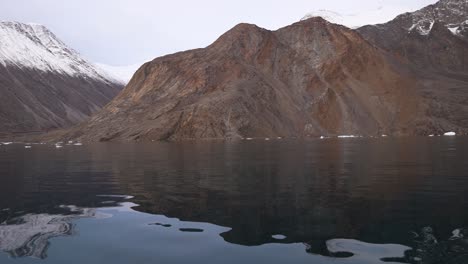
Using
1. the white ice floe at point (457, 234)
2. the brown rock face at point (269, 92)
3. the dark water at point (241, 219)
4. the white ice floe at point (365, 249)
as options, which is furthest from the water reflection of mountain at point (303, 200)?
the brown rock face at point (269, 92)

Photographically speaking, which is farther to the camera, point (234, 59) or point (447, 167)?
point (234, 59)

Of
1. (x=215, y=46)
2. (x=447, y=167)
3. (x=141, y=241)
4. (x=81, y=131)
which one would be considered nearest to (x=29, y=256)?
(x=141, y=241)

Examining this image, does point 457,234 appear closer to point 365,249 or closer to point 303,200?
point 365,249

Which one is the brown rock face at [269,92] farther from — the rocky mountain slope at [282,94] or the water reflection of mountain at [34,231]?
the water reflection of mountain at [34,231]

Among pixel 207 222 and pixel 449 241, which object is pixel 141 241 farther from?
pixel 449 241

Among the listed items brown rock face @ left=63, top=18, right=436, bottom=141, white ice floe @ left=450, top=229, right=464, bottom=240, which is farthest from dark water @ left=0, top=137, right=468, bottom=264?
brown rock face @ left=63, top=18, right=436, bottom=141

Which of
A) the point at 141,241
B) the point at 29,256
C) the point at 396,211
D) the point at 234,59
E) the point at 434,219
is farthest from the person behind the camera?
the point at 234,59
